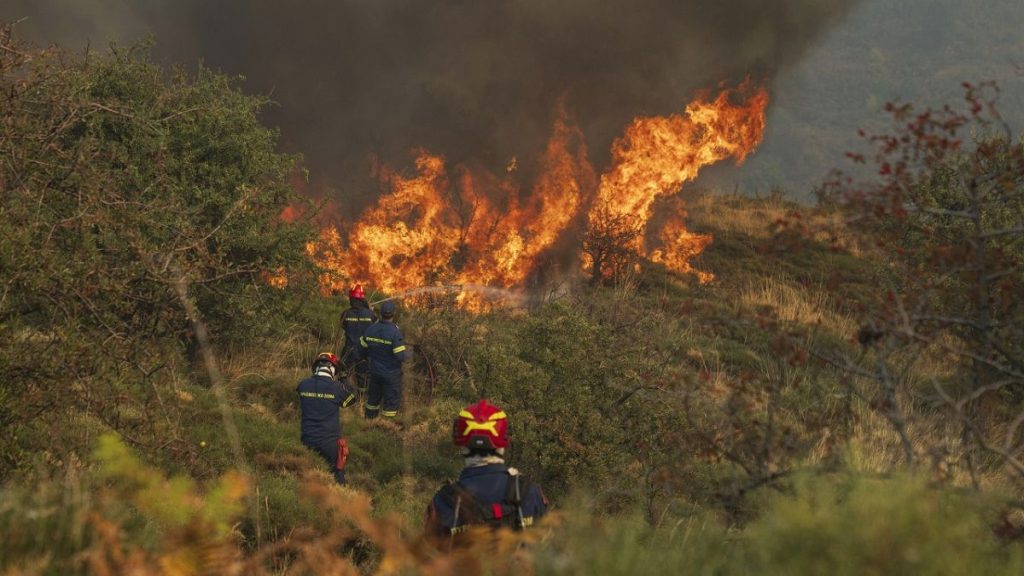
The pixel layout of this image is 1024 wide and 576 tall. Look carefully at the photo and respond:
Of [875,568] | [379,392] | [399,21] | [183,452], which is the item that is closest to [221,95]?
[379,392]

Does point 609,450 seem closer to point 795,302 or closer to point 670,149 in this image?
point 795,302

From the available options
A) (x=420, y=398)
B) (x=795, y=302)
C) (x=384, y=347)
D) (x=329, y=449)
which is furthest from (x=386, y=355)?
(x=795, y=302)

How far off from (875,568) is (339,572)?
6.66ft

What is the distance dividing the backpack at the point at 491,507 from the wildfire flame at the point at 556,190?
1308 cm

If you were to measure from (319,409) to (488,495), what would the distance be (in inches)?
175

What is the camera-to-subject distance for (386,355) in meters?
11.3

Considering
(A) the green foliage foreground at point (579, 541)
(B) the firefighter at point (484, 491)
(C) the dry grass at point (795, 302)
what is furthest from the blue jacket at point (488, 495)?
(C) the dry grass at point (795, 302)

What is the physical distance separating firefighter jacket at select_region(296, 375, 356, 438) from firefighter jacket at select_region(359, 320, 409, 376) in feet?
7.05

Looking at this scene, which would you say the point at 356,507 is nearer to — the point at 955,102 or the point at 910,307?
the point at 910,307

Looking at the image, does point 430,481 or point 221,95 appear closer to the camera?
point 430,481

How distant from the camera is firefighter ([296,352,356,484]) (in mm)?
9008

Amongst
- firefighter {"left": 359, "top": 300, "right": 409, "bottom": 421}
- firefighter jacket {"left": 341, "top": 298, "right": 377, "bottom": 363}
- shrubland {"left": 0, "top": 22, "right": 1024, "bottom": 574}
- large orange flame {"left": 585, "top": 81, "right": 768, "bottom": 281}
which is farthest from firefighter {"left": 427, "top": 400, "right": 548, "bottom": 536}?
large orange flame {"left": 585, "top": 81, "right": 768, "bottom": 281}

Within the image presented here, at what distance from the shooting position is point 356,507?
10.7ft

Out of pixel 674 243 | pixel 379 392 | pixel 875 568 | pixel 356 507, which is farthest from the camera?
Result: pixel 674 243
